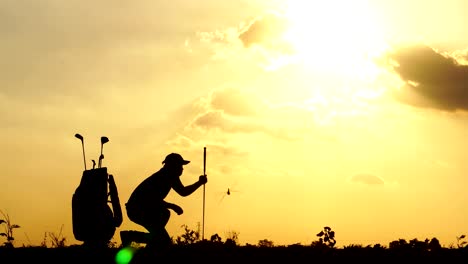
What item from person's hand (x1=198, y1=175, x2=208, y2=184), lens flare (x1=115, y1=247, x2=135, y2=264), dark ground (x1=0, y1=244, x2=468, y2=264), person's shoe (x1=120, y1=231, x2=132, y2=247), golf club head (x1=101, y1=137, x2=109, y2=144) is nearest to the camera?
dark ground (x1=0, y1=244, x2=468, y2=264)

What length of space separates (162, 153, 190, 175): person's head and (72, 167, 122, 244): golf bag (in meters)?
1.65

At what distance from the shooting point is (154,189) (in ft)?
48.9

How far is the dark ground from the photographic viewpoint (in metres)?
13.9

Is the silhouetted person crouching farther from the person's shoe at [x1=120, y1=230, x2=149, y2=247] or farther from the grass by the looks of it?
the grass

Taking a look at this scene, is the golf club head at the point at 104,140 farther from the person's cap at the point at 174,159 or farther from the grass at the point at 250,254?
the grass at the point at 250,254

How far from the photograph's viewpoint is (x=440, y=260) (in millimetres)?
13875

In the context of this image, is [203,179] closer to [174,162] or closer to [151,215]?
[174,162]

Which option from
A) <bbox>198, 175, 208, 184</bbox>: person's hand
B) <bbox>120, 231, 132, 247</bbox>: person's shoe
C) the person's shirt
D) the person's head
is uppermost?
the person's head

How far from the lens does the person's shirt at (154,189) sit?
1486cm

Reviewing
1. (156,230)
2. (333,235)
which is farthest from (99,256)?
(333,235)

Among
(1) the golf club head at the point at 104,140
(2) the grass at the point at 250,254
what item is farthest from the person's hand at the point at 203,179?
(1) the golf club head at the point at 104,140

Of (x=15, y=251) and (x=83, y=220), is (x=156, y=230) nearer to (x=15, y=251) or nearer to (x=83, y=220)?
(x=83, y=220)

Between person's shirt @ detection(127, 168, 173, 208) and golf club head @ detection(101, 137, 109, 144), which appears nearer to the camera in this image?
person's shirt @ detection(127, 168, 173, 208)

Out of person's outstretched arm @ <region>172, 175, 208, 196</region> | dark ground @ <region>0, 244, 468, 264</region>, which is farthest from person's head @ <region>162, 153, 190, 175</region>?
dark ground @ <region>0, 244, 468, 264</region>
